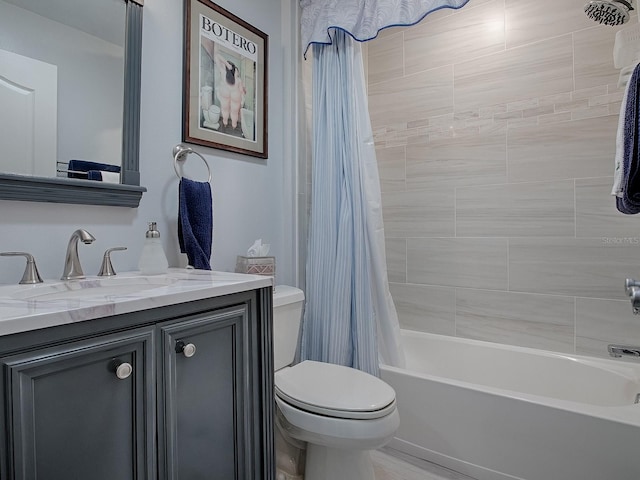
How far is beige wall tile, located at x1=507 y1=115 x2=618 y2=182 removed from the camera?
187 centimetres

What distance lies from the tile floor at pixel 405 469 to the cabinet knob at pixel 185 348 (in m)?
1.14

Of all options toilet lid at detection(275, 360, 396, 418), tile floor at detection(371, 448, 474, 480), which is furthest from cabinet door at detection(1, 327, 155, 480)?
tile floor at detection(371, 448, 474, 480)

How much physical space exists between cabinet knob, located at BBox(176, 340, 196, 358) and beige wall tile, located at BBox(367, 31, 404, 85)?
2181 millimetres

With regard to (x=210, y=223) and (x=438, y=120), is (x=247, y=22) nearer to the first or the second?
(x=210, y=223)

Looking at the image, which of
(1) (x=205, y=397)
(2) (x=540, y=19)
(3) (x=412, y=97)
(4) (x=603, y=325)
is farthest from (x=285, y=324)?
(2) (x=540, y=19)

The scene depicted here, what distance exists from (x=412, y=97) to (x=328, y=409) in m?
1.94

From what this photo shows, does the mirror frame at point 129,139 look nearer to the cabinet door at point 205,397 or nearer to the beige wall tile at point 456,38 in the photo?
the cabinet door at point 205,397

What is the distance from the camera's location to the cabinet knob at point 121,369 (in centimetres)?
81

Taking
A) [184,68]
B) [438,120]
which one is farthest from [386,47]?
[184,68]

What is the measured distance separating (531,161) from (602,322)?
2.88ft

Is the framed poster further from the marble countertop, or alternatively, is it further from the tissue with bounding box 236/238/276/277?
the marble countertop

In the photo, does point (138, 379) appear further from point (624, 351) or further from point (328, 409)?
point (624, 351)

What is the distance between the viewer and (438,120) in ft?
7.69

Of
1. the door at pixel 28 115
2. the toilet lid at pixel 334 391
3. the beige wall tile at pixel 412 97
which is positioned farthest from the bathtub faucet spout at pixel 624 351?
the door at pixel 28 115
